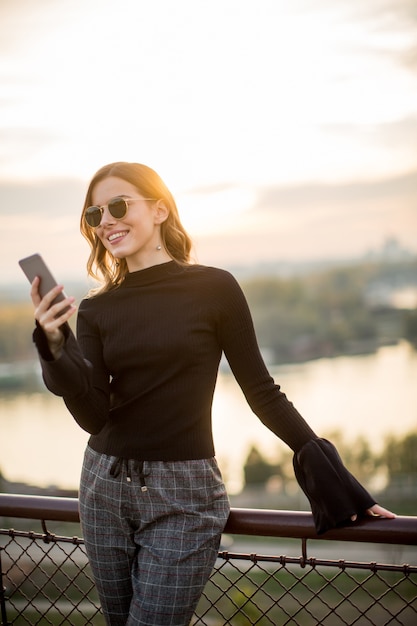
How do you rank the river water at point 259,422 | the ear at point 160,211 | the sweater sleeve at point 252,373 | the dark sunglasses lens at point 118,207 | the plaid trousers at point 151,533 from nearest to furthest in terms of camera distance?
1. the plaid trousers at point 151,533
2. the sweater sleeve at point 252,373
3. the dark sunglasses lens at point 118,207
4. the ear at point 160,211
5. the river water at point 259,422

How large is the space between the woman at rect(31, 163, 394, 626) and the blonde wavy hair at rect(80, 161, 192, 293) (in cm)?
12

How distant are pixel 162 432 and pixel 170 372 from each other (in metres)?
0.17

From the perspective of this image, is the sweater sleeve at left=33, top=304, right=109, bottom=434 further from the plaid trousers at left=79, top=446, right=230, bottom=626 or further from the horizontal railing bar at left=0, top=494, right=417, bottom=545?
the horizontal railing bar at left=0, top=494, right=417, bottom=545

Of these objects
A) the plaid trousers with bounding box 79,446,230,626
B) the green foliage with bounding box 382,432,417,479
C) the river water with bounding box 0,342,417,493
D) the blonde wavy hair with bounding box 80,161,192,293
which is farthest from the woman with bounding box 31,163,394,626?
the green foliage with bounding box 382,432,417,479

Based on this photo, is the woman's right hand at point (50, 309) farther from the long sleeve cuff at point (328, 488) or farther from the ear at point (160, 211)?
the long sleeve cuff at point (328, 488)

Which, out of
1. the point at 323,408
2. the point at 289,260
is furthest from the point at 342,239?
the point at 323,408

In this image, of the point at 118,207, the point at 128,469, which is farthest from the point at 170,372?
the point at 118,207

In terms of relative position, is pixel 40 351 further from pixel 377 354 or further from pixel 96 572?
pixel 377 354

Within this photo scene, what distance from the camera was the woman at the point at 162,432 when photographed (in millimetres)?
1868

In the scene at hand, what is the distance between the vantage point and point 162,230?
227 centimetres

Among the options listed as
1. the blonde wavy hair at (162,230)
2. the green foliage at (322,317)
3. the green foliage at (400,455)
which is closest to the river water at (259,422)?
the green foliage at (400,455)

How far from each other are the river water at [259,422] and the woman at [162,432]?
6762cm

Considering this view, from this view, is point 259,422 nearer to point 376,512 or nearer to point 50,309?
point 376,512

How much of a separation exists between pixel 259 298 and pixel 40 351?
350ft
